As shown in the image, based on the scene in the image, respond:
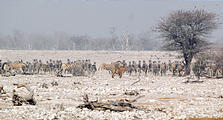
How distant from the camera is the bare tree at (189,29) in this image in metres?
30.9

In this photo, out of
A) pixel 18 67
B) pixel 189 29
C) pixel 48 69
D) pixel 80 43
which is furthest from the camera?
pixel 80 43

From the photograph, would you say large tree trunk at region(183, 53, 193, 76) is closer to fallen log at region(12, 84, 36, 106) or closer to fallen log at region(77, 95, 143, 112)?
fallen log at region(77, 95, 143, 112)

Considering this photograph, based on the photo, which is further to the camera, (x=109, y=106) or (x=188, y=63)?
(x=188, y=63)

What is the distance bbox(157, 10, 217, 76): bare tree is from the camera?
30.9 meters

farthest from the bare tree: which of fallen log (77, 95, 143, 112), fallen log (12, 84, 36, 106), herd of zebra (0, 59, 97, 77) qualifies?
fallen log (12, 84, 36, 106)

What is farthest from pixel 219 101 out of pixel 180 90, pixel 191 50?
pixel 191 50

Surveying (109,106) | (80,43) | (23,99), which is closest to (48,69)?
(23,99)

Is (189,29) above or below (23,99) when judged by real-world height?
above

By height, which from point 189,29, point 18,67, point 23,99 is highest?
point 189,29

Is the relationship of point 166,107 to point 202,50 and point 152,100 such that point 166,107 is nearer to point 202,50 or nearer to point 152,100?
point 152,100

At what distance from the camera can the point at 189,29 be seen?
31500 mm

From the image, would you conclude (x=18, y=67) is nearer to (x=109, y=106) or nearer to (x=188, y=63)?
(x=188, y=63)

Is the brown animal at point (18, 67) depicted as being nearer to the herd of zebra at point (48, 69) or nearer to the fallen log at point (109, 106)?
the herd of zebra at point (48, 69)

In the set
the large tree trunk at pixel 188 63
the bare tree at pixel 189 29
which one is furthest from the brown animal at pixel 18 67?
the large tree trunk at pixel 188 63
